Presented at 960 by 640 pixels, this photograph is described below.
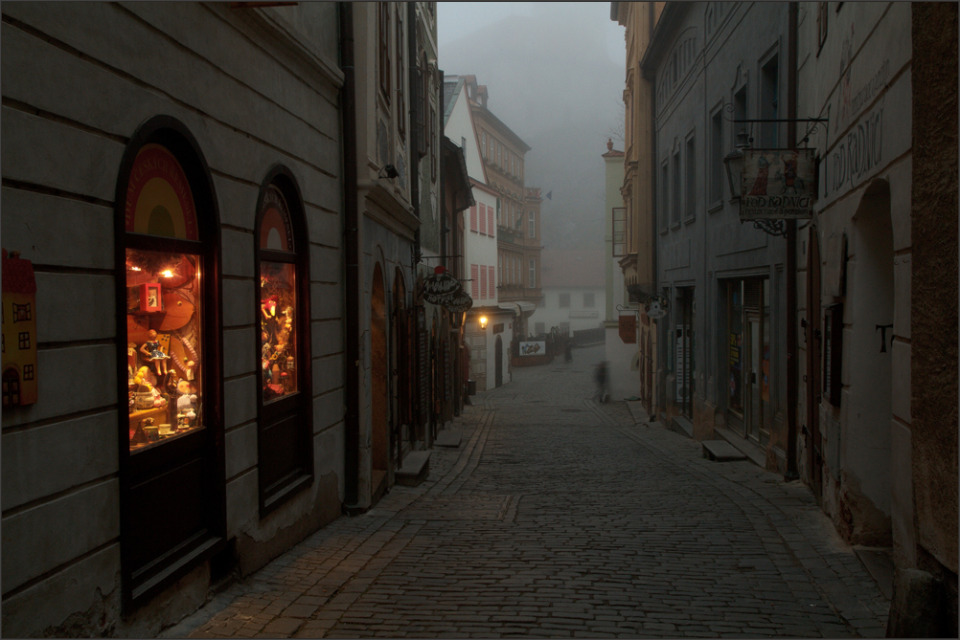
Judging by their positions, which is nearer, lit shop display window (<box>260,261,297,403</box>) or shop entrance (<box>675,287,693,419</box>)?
lit shop display window (<box>260,261,297,403</box>)

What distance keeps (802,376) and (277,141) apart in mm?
6474

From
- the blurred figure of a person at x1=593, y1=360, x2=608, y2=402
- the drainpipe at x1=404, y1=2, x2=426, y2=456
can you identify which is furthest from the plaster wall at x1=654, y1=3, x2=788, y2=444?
the blurred figure of a person at x1=593, y1=360, x2=608, y2=402

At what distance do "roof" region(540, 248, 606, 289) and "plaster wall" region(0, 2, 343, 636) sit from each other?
75.4 meters

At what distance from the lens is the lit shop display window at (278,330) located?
716 centimetres

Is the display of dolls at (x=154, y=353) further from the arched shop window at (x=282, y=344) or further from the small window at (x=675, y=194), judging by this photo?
the small window at (x=675, y=194)

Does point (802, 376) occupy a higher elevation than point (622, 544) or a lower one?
higher

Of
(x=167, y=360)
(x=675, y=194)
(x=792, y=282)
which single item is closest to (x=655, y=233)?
(x=675, y=194)

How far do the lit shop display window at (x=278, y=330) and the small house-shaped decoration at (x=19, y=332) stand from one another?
9.95 feet

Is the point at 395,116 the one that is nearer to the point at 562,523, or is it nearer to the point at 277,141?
the point at 277,141

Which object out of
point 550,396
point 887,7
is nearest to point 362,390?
point 887,7

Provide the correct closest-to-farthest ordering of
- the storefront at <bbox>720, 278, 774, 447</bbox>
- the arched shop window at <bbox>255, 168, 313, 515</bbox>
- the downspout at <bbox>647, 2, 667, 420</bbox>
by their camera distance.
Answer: the arched shop window at <bbox>255, 168, 313, 515</bbox>, the storefront at <bbox>720, 278, 774, 447</bbox>, the downspout at <bbox>647, 2, 667, 420</bbox>

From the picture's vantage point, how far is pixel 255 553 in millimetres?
6516

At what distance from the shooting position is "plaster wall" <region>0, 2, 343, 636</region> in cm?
371

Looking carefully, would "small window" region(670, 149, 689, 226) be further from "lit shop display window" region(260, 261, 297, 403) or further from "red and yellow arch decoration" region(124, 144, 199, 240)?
"red and yellow arch decoration" region(124, 144, 199, 240)
